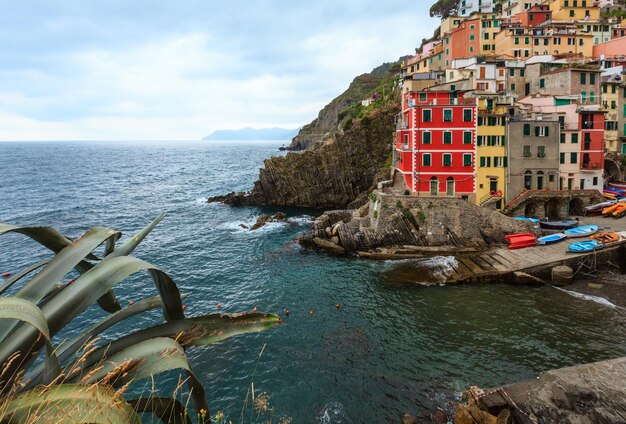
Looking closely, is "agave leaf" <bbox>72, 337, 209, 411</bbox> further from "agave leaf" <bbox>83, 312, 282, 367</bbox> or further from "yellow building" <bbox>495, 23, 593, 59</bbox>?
"yellow building" <bbox>495, 23, 593, 59</bbox>

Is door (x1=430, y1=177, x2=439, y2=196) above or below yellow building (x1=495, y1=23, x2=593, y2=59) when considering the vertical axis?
below

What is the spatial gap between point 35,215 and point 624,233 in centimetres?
8041

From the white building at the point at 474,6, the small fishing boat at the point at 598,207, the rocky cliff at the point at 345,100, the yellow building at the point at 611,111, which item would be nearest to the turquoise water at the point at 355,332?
the small fishing boat at the point at 598,207

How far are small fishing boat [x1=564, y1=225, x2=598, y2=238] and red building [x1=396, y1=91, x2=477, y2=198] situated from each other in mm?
10200

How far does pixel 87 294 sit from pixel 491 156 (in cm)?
4687

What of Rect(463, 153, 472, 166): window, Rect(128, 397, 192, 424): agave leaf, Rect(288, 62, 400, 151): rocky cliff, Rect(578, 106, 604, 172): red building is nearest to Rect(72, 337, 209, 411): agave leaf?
Rect(128, 397, 192, 424): agave leaf

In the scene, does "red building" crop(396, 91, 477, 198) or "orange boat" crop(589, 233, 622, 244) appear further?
"red building" crop(396, 91, 477, 198)

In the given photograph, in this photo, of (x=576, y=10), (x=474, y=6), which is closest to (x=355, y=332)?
(x=576, y=10)

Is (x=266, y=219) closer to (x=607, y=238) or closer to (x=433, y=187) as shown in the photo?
(x=433, y=187)

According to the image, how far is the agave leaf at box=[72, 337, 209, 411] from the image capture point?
3090 mm

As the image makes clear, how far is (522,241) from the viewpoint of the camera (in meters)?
37.6

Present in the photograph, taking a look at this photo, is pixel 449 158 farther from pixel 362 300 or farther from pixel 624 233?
pixel 362 300

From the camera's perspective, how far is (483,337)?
24.6 metres

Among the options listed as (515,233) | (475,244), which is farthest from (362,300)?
(515,233)
